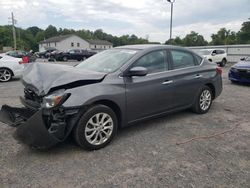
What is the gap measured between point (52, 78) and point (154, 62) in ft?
6.20

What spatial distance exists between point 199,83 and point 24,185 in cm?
397

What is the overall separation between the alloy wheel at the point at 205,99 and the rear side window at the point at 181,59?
737mm

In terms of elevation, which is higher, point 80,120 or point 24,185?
Answer: point 80,120

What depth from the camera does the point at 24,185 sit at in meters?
2.87

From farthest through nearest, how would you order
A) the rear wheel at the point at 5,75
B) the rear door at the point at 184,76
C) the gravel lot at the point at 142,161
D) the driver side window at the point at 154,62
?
the rear wheel at the point at 5,75
the rear door at the point at 184,76
the driver side window at the point at 154,62
the gravel lot at the point at 142,161

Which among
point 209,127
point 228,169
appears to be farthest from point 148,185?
point 209,127

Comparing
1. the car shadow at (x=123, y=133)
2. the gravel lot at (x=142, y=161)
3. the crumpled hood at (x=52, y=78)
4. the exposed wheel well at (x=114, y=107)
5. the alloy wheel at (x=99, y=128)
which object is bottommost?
the gravel lot at (x=142, y=161)

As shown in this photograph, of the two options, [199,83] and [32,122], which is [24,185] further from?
[199,83]

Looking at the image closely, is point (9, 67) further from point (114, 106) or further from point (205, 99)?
point (205, 99)

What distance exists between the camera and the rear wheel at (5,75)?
10.5 m

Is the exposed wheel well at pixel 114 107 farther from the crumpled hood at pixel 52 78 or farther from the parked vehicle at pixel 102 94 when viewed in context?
the crumpled hood at pixel 52 78

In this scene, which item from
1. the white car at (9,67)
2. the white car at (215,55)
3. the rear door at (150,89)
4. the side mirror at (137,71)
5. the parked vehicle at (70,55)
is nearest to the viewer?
the side mirror at (137,71)

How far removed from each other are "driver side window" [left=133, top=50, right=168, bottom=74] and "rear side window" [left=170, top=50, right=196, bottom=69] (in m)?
0.29

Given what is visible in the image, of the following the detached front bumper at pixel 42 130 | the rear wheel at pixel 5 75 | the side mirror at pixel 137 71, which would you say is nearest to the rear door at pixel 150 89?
the side mirror at pixel 137 71
